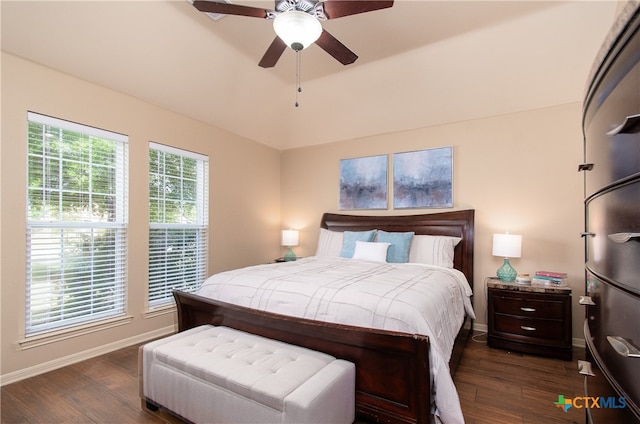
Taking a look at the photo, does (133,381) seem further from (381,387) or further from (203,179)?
(203,179)

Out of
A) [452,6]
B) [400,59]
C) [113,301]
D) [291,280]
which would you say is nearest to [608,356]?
[291,280]

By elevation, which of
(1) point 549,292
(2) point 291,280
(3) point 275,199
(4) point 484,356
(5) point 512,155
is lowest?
(4) point 484,356

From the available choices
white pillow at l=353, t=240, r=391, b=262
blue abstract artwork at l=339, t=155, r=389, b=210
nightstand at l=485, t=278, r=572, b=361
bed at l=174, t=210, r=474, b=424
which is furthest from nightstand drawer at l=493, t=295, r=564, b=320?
blue abstract artwork at l=339, t=155, r=389, b=210

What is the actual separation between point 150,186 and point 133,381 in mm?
1970

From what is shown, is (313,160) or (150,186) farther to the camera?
(313,160)

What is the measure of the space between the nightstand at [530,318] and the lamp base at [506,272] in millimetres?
139

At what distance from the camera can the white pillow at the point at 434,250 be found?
356 cm

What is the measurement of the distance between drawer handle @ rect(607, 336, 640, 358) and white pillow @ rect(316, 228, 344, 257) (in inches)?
132

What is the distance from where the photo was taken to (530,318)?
3.02 metres

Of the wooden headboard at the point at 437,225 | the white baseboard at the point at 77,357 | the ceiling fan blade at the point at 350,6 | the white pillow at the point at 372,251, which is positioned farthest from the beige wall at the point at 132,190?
the ceiling fan blade at the point at 350,6

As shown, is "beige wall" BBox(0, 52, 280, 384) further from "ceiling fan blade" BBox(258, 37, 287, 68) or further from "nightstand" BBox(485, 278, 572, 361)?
"nightstand" BBox(485, 278, 572, 361)

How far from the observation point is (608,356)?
112 centimetres

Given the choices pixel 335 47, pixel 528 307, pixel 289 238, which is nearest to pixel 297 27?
pixel 335 47

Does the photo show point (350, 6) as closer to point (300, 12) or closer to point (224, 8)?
point (300, 12)
